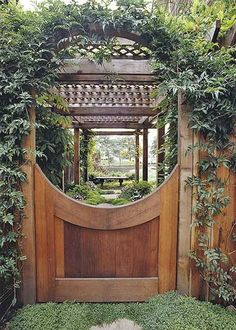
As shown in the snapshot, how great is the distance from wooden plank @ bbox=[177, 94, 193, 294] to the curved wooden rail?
0.34ft

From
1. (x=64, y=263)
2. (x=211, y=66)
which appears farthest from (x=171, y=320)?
(x=211, y=66)

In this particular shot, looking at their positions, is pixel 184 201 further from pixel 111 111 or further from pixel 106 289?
pixel 111 111

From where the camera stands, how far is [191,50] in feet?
6.17

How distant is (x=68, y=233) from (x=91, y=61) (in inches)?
65.8

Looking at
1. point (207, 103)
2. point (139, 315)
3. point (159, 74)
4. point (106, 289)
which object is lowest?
point (139, 315)

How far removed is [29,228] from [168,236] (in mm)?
1184

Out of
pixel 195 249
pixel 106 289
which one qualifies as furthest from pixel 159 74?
pixel 106 289

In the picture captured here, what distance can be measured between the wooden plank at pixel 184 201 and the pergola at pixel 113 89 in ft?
1.93

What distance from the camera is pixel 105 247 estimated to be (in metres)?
2.08

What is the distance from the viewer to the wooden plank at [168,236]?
2.04 meters

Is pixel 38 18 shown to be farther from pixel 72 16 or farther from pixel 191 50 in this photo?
pixel 191 50

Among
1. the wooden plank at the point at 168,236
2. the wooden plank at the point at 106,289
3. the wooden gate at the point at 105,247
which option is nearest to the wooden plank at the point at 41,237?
the wooden gate at the point at 105,247

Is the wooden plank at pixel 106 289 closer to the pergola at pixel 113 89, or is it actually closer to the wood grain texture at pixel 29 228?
the wood grain texture at pixel 29 228

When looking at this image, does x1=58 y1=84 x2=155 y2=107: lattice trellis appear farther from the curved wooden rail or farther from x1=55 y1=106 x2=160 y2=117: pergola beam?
the curved wooden rail
